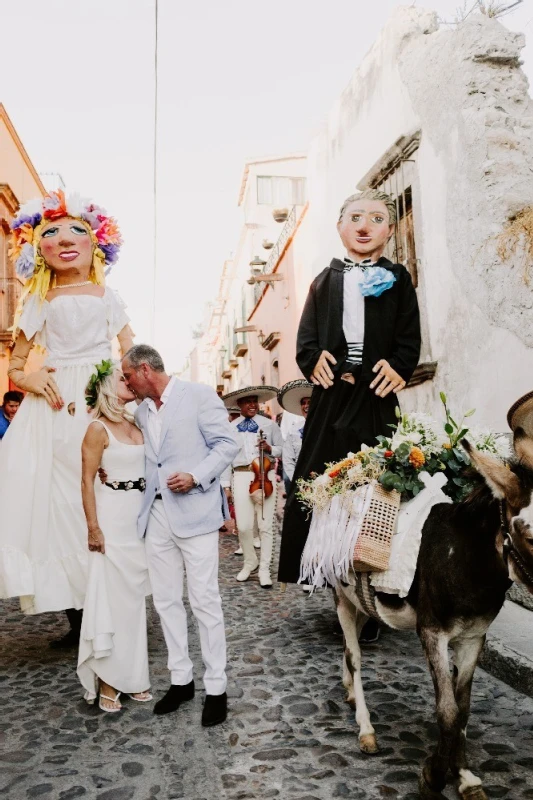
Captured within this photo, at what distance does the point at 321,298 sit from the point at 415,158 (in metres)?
5.14

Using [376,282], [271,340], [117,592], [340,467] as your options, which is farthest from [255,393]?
[271,340]

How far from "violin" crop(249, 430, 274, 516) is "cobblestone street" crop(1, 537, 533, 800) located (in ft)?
9.82

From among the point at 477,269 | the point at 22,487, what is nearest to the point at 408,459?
the point at 22,487

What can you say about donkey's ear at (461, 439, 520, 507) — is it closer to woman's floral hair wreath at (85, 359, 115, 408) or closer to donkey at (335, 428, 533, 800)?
donkey at (335, 428, 533, 800)

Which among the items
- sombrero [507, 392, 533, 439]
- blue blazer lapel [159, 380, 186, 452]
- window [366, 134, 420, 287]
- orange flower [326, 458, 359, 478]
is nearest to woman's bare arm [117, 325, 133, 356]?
blue blazer lapel [159, 380, 186, 452]

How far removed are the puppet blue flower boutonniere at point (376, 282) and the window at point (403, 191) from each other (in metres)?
4.73

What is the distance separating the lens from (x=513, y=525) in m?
2.30

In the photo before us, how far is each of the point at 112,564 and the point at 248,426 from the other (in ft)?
15.2

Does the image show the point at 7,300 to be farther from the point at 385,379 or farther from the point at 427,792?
the point at 427,792

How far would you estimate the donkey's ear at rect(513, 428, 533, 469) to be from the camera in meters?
2.29

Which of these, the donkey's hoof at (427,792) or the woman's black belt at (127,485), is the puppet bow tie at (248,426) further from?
the donkey's hoof at (427,792)

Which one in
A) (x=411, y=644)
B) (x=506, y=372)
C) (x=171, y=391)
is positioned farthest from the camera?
(x=506, y=372)

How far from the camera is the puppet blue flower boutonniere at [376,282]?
14.2 ft

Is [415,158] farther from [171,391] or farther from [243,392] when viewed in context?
[171,391]
